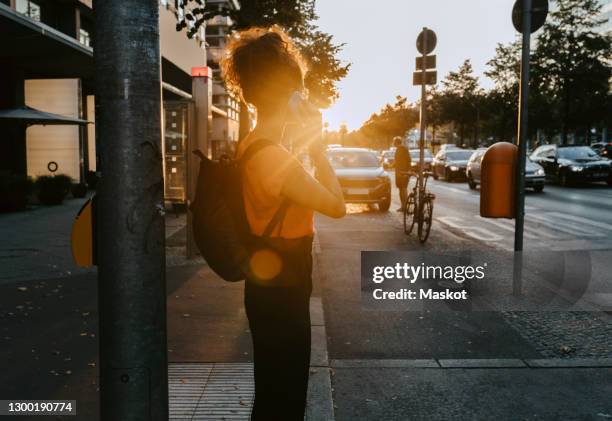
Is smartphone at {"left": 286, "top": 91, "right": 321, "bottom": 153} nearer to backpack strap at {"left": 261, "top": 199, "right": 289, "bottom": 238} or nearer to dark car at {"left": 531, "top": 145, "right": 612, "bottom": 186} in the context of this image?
backpack strap at {"left": 261, "top": 199, "right": 289, "bottom": 238}

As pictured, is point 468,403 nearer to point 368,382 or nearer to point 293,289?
point 368,382

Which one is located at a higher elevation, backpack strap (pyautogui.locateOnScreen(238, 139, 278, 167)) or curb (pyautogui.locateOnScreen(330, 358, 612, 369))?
backpack strap (pyautogui.locateOnScreen(238, 139, 278, 167))

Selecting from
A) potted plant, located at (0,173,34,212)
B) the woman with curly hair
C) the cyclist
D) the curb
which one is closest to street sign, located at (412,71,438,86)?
the cyclist

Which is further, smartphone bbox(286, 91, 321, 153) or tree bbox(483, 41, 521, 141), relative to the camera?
tree bbox(483, 41, 521, 141)

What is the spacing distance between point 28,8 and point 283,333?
21425mm

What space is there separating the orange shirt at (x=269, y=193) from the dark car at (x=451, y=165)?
29.9 metres

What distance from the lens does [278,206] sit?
84.4 inches

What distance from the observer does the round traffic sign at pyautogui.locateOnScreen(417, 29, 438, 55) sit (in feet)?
42.8

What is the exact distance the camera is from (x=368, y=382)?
4.09 metres

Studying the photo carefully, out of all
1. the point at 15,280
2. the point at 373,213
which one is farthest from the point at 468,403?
the point at 373,213

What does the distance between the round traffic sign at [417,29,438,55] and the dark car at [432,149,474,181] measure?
61.0 ft

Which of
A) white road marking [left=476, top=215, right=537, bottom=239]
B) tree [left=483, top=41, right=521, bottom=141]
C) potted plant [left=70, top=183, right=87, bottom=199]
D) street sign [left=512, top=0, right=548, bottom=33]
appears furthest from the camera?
tree [left=483, top=41, right=521, bottom=141]

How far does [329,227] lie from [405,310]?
688cm

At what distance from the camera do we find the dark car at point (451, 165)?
3125cm
